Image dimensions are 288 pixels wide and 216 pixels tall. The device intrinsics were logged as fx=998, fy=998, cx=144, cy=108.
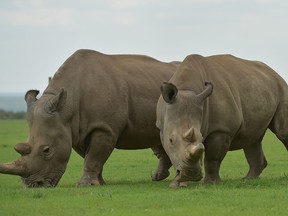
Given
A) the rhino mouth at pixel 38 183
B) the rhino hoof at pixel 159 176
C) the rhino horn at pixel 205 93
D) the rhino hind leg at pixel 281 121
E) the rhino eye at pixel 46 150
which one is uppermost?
the rhino horn at pixel 205 93

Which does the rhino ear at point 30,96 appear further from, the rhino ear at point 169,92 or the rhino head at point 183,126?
the rhino ear at point 169,92

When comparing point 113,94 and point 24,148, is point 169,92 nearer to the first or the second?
point 113,94

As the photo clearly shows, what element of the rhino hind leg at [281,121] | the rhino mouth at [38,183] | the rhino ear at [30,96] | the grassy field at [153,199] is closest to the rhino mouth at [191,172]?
the grassy field at [153,199]

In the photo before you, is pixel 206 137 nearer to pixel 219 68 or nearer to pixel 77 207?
pixel 219 68

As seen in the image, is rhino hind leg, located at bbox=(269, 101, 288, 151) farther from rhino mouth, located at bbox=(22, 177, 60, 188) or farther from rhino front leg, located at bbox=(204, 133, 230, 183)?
rhino mouth, located at bbox=(22, 177, 60, 188)

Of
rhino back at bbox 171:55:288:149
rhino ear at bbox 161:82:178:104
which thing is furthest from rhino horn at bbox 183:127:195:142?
rhino back at bbox 171:55:288:149

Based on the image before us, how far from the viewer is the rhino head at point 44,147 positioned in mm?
16188

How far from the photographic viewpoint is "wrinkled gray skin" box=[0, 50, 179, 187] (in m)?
16.3

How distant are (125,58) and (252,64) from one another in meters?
2.44

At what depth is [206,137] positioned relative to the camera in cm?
1641

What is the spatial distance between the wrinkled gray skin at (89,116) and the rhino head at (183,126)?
1.48 metres

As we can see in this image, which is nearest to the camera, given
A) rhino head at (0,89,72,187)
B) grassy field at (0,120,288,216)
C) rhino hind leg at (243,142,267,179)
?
grassy field at (0,120,288,216)

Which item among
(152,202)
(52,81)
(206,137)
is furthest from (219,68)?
(152,202)

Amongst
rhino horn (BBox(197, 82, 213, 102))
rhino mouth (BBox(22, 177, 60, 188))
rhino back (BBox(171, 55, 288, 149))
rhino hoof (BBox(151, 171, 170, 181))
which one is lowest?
rhino hoof (BBox(151, 171, 170, 181))
